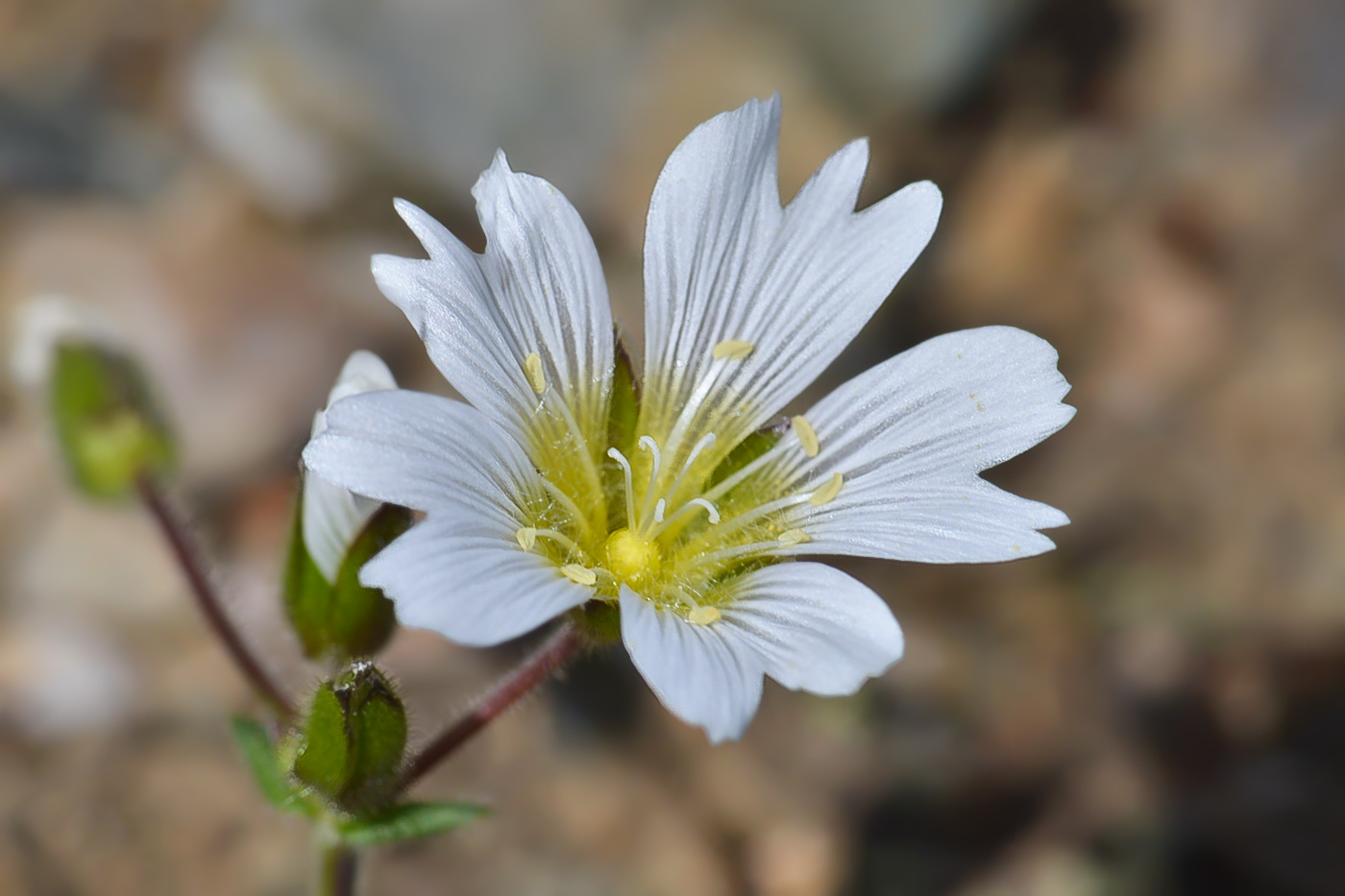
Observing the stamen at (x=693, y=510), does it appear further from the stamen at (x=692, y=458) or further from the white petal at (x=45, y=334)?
the white petal at (x=45, y=334)

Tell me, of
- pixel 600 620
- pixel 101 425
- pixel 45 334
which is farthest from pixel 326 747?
pixel 45 334

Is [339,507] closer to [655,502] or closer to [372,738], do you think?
[372,738]

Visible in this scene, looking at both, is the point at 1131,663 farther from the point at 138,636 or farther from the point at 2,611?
the point at 2,611

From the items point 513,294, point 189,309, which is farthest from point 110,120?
point 513,294

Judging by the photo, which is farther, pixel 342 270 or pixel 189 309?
pixel 342 270

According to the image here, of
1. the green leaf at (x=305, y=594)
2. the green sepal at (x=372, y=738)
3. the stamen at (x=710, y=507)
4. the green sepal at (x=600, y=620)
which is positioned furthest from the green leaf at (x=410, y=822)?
the stamen at (x=710, y=507)

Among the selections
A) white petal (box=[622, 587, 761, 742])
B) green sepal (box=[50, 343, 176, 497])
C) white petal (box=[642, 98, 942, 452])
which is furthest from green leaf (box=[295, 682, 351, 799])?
green sepal (box=[50, 343, 176, 497])
